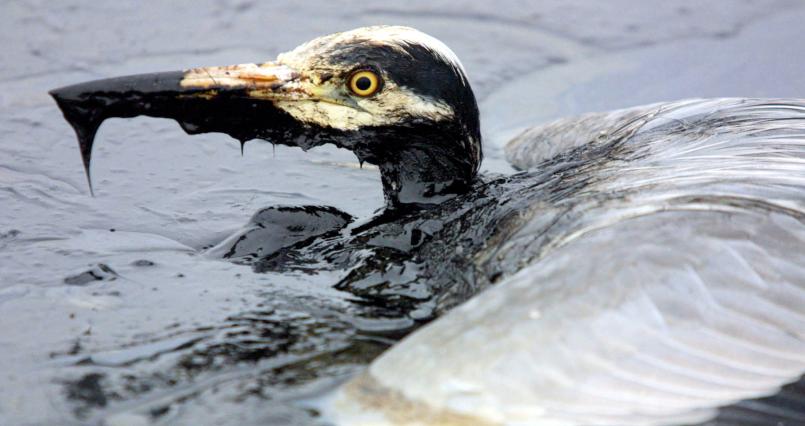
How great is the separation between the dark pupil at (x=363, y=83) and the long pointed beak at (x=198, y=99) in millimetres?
190

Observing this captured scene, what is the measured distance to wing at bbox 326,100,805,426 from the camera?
10.6 feet

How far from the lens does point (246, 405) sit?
3.43 meters

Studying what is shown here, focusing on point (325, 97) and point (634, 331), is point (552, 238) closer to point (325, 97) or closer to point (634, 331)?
point (634, 331)

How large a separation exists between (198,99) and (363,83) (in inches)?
25.9

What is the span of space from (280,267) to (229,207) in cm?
102

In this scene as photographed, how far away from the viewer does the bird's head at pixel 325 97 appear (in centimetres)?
444

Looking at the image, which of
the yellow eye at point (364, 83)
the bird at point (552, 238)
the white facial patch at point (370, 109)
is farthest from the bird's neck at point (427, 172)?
the yellow eye at point (364, 83)

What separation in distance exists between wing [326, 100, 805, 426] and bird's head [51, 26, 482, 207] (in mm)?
1023

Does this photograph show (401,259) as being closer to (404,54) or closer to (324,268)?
(324,268)

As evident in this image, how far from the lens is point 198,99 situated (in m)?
4.48

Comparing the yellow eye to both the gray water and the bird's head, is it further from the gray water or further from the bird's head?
the gray water

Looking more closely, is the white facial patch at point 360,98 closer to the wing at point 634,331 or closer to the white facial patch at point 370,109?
the white facial patch at point 370,109

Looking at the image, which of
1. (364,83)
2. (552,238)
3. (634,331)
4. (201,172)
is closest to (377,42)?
(364,83)

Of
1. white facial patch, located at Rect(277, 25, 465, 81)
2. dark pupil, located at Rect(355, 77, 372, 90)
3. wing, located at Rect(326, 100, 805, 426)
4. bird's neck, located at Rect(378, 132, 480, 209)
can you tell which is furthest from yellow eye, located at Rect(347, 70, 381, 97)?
wing, located at Rect(326, 100, 805, 426)
